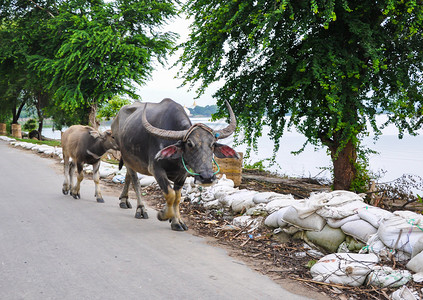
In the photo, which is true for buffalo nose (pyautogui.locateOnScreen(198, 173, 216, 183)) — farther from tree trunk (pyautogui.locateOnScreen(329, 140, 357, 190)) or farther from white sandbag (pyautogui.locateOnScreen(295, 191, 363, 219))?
Answer: tree trunk (pyautogui.locateOnScreen(329, 140, 357, 190))

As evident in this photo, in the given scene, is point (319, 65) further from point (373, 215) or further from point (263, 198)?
point (373, 215)

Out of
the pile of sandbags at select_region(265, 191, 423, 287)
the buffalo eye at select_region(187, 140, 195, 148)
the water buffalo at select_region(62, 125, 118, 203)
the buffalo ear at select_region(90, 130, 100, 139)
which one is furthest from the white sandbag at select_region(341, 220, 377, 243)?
the buffalo ear at select_region(90, 130, 100, 139)

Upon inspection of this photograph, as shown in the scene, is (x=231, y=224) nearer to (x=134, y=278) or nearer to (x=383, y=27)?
(x=134, y=278)

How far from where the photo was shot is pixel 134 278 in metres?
3.65

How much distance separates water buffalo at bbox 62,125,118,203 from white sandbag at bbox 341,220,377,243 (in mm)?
4988

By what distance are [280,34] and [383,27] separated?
96.6 inches

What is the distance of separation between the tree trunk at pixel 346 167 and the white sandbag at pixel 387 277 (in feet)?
20.1

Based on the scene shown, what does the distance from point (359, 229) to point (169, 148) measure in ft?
8.56

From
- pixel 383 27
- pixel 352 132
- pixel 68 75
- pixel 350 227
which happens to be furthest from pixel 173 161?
pixel 68 75

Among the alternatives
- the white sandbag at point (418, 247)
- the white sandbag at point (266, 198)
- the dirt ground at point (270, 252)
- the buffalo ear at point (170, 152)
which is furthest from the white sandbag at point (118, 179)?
the white sandbag at point (418, 247)

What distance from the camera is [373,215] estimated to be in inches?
171

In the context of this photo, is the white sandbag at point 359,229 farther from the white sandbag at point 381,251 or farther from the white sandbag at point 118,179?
the white sandbag at point 118,179

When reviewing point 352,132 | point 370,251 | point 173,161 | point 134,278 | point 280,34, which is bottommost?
point 134,278

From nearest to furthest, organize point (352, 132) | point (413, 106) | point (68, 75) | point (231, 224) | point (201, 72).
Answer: point (231, 224), point (352, 132), point (413, 106), point (201, 72), point (68, 75)
